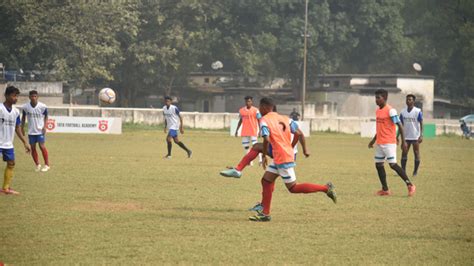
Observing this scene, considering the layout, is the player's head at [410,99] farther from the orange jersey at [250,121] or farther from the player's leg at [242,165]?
the player's leg at [242,165]

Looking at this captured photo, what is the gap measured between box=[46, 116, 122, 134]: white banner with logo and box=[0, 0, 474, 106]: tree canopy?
1404 centimetres

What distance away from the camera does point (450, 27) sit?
3236 inches

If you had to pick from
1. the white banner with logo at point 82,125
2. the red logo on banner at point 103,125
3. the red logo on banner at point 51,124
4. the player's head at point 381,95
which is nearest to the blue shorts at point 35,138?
the player's head at point 381,95

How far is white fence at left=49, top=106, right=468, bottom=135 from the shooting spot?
170 ft

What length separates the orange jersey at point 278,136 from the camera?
13086mm

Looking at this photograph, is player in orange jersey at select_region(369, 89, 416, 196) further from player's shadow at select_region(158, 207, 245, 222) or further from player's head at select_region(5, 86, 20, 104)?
player's head at select_region(5, 86, 20, 104)

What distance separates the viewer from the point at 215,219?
1320cm

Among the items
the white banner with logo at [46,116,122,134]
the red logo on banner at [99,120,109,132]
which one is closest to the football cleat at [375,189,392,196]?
the white banner with logo at [46,116,122,134]

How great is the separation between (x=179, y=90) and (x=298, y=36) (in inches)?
476

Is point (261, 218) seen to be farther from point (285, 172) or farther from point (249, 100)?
point (249, 100)

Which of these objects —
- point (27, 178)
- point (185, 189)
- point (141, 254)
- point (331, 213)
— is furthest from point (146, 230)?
point (27, 178)

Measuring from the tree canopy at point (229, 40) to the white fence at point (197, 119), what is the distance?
847cm

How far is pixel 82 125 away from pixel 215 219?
109 feet

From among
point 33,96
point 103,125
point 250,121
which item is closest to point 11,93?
point 33,96
